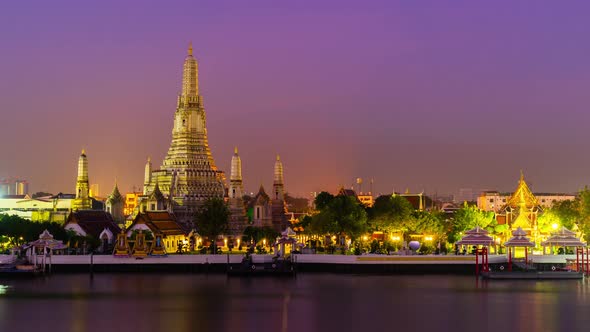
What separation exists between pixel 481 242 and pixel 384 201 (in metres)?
22.1

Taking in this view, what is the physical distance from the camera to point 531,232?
100 meters

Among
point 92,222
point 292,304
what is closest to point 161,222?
point 92,222

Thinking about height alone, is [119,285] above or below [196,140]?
below

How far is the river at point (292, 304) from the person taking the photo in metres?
52.1

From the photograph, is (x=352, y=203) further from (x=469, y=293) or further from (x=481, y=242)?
(x=469, y=293)

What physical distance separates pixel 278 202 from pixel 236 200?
1781 cm

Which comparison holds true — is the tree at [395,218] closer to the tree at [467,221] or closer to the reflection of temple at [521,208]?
the tree at [467,221]

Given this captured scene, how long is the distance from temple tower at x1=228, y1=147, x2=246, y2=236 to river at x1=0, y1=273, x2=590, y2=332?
1233 inches

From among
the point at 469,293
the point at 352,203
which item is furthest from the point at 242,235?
the point at 469,293

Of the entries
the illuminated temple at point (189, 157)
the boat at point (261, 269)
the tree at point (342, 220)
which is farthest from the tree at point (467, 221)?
the illuminated temple at point (189, 157)

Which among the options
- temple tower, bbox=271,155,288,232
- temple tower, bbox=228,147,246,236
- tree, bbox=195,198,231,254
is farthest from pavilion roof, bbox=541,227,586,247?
temple tower, bbox=271,155,288,232

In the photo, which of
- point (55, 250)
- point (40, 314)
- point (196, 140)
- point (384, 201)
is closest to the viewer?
point (40, 314)

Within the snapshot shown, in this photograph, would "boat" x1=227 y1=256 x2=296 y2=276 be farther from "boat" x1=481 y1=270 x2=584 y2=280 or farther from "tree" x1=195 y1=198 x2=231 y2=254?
"boat" x1=481 y1=270 x2=584 y2=280

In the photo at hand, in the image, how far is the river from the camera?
2052 inches
